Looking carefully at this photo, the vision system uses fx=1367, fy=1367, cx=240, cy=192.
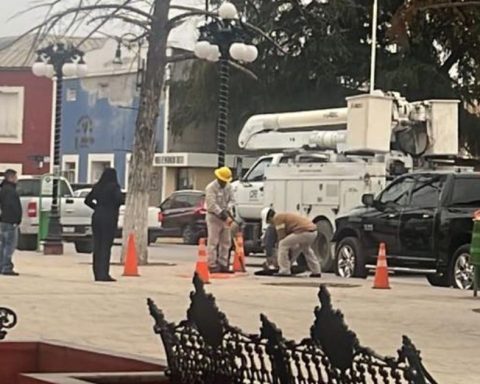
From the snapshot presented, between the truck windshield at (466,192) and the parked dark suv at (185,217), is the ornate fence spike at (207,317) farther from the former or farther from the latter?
the parked dark suv at (185,217)

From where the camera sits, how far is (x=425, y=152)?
29.6 m

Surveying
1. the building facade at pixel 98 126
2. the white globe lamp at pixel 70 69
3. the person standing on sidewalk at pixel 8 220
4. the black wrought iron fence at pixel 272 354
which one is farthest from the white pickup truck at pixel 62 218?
the black wrought iron fence at pixel 272 354

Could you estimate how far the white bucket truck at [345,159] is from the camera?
2806 cm

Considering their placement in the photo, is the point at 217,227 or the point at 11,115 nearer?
the point at 217,227

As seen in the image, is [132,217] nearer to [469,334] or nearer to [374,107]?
[374,107]

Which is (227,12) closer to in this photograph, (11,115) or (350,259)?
A: (350,259)

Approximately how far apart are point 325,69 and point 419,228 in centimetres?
2544

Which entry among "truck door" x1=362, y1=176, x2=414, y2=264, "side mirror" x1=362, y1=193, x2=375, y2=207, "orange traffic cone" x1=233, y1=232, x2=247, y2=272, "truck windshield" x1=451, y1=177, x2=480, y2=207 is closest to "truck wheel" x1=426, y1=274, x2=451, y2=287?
"truck door" x1=362, y1=176, x2=414, y2=264

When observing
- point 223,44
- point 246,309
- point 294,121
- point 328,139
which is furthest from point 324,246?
point 246,309

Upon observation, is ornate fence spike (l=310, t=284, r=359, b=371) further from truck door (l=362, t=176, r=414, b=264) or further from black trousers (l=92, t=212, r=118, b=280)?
truck door (l=362, t=176, r=414, b=264)

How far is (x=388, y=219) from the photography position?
2494 centimetres

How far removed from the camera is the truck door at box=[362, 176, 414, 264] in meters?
24.8

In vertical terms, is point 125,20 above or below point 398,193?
above

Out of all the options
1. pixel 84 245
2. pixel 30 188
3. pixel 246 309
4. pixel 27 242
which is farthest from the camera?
pixel 30 188
